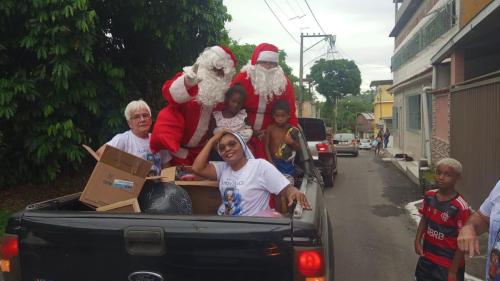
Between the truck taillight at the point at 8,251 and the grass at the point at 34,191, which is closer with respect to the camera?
the truck taillight at the point at 8,251

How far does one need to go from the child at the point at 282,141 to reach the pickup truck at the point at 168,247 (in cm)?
165

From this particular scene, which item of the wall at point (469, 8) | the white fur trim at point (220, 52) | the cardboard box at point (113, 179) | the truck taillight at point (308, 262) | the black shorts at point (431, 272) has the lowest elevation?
the black shorts at point (431, 272)

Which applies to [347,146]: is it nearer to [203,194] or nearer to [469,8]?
[469,8]

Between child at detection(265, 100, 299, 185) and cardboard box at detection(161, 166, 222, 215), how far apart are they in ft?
2.83

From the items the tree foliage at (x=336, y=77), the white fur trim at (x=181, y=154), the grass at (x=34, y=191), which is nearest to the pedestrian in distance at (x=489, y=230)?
the white fur trim at (x=181, y=154)

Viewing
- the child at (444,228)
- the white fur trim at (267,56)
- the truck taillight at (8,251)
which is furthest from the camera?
the white fur trim at (267,56)

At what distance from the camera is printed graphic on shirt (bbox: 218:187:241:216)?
285 cm

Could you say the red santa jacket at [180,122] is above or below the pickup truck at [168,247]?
above

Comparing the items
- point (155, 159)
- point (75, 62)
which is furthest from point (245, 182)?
point (75, 62)

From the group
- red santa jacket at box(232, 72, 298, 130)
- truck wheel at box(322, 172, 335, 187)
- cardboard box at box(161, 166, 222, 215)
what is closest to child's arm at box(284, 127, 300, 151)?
red santa jacket at box(232, 72, 298, 130)

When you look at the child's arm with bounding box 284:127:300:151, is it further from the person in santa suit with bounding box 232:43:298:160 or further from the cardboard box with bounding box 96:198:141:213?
the cardboard box with bounding box 96:198:141:213

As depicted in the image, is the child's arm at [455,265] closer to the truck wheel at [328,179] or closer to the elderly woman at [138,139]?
the elderly woman at [138,139]

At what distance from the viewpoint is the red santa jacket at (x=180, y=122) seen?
3.65 metres

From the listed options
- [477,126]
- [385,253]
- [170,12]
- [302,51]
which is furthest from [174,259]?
[302,51]
